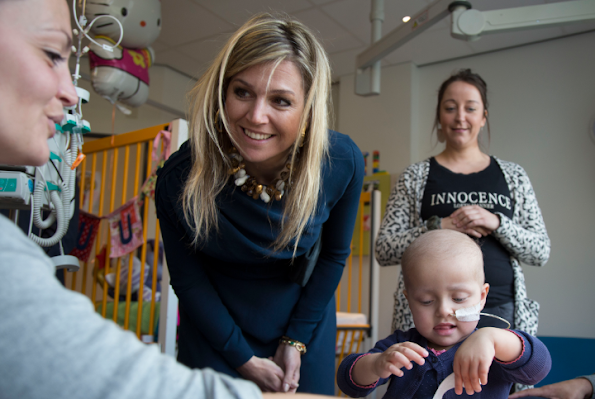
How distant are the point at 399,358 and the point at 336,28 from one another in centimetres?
349

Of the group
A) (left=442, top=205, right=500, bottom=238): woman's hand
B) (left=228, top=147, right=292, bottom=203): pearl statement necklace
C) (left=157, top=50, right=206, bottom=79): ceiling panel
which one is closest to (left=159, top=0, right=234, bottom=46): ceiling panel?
(left=157, top=50, right=206, bottom=79): ceiling panel

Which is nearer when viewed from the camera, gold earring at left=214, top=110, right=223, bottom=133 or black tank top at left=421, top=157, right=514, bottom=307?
gold earring at left=214, top=110, right=223, bottom=133

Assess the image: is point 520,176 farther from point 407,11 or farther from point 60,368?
point 407,11

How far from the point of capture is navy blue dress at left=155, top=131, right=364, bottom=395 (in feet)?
3.71

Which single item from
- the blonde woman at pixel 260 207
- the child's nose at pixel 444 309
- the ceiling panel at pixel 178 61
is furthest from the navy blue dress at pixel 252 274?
the ceiling panel at pixel 178 61

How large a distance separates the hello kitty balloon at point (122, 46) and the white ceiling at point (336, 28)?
0.69 metres

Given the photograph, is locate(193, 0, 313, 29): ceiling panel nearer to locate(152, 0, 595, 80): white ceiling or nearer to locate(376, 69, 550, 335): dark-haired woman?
locate(152, 0, 595, 80): white ceiling

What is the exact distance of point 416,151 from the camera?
4336 mm

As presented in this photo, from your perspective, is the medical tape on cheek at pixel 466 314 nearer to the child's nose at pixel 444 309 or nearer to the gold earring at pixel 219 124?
the child's nose at pixel 444 309

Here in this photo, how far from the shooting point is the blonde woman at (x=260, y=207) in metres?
1.09

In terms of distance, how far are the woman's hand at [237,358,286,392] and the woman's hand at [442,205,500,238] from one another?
2.05ft

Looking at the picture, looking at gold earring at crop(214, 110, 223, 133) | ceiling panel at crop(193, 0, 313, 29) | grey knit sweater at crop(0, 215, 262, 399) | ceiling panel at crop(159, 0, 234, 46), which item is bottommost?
grey knit sweater at crop(0, 215, 262, 399)

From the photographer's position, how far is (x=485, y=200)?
143 cm

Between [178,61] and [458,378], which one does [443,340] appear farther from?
[178,61]
